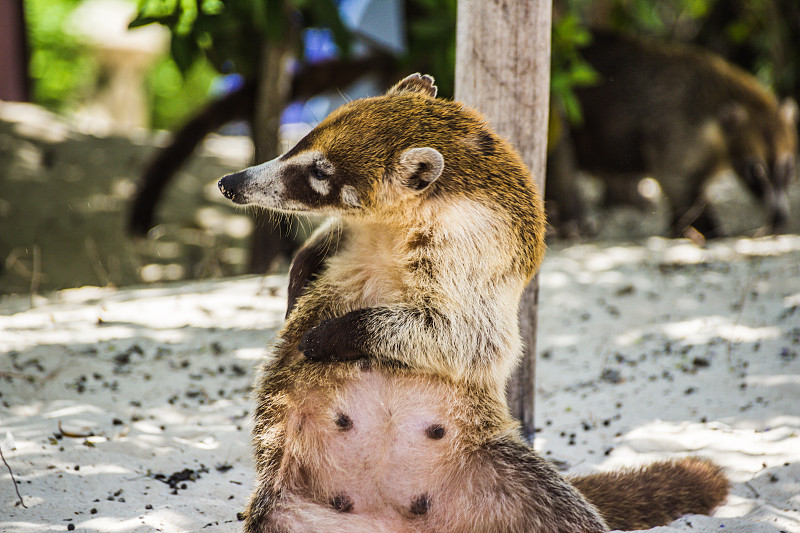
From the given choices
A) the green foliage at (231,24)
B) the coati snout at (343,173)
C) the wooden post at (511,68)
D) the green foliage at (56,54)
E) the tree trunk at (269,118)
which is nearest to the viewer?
the coati snout at (343,173)

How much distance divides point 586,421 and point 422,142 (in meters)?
1.74

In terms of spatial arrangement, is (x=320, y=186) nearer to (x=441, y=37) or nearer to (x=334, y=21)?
(x=441, y=37)

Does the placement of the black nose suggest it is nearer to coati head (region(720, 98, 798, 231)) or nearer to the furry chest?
the furry chest

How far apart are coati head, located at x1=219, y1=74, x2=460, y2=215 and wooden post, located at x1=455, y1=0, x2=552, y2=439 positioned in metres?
0.52

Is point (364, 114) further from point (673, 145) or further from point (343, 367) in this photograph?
point (673, 145)

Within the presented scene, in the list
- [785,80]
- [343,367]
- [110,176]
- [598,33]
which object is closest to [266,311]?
[343,367]

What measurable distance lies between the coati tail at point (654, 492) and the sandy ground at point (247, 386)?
2.7 inches

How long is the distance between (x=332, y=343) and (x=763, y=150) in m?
5.93

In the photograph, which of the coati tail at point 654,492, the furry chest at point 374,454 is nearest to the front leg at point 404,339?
the furry chest at point 374,454

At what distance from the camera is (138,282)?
21.9 ft

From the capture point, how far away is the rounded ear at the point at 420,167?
225 centimetres

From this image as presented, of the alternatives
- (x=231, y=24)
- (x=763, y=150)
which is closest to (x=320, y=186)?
(x=231, y=24)

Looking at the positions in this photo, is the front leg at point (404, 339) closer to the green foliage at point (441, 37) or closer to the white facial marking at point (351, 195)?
the white facial marking at point (351, 195)

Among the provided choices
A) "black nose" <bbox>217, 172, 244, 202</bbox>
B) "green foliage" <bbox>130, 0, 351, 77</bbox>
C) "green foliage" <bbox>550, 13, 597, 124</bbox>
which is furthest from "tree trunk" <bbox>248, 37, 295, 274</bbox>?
"black nose" <bbox>217, 172, 244, 202</bbox>
